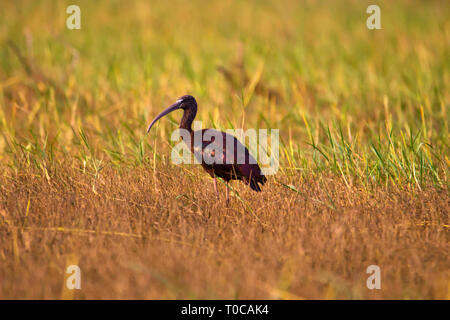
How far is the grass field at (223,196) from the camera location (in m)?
2.91

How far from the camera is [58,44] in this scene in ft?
28.8

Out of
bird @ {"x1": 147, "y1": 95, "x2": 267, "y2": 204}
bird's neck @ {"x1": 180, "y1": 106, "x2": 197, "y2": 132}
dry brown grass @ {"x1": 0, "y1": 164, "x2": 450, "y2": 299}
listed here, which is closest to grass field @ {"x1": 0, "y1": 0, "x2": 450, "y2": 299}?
dry brown grass @ {"x1": 0, "y1": 164, "x2": 450, "y2": 299}

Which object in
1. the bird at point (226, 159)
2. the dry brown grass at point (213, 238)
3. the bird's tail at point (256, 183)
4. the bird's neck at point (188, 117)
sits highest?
the bird's neck at point (188, 117)

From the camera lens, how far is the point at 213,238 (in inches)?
132

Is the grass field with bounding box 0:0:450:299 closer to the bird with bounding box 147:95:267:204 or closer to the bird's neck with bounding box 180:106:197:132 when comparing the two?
the bird with bounding box 147:95:267:204

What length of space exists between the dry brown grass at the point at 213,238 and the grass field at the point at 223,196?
1cm

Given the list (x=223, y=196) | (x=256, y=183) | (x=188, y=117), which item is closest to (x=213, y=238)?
(x=223, y=196)

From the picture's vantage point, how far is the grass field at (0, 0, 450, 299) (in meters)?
2.91

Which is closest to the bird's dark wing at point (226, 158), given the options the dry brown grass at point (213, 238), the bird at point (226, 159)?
the bird at point (226, 159)

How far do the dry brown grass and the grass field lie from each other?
0.04 ft

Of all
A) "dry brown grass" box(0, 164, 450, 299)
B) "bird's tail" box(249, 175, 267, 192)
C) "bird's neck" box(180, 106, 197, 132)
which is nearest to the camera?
"dry brown grass" box(0, 164, 450, 299)

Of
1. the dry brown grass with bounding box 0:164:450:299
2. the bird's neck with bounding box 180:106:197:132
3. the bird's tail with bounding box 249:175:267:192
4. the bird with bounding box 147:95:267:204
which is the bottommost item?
the dry brown grass with bounding box 0:164:450:299

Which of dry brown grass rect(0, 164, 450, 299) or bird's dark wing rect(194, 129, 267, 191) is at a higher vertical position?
bird's dark wing rect(194, 129, 267, 191)

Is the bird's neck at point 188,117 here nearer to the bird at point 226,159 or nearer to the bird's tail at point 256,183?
the bird at point 226,159
